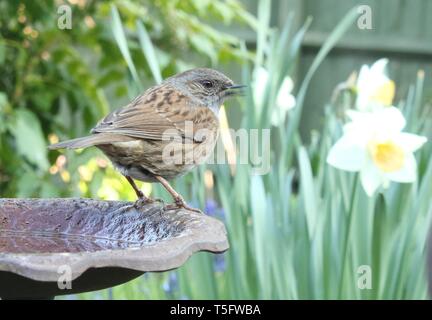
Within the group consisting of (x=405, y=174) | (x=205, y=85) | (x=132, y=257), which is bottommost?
(x=405, y=174)

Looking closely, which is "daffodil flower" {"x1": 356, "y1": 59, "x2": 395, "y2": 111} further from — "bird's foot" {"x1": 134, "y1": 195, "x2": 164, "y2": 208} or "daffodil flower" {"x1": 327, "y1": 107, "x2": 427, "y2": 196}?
"bird's foot" {"x1": 134, "y1": 195, "x2": 164, "y2": 208}

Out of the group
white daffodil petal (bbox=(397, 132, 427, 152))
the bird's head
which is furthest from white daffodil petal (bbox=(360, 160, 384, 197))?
the bird's head

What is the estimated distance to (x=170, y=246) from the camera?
5.67 feet

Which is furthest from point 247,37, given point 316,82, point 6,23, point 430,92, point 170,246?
point 170,246

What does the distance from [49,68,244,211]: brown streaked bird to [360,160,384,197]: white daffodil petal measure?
46cm

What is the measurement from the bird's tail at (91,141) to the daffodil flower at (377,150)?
2.09ft

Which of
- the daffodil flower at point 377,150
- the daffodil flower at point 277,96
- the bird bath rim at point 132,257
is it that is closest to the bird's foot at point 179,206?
the bird bath rim at point 132,257

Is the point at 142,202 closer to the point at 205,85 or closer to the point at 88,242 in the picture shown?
the point at 88,242

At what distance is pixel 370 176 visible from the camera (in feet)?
8.30

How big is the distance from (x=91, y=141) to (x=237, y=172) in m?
0.91

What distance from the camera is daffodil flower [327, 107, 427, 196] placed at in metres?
2.53

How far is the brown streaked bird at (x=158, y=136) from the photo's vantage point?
2.35 metres

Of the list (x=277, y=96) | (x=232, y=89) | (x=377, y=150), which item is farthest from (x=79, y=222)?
(x=277, y=96)

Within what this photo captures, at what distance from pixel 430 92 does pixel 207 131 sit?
388 cm
